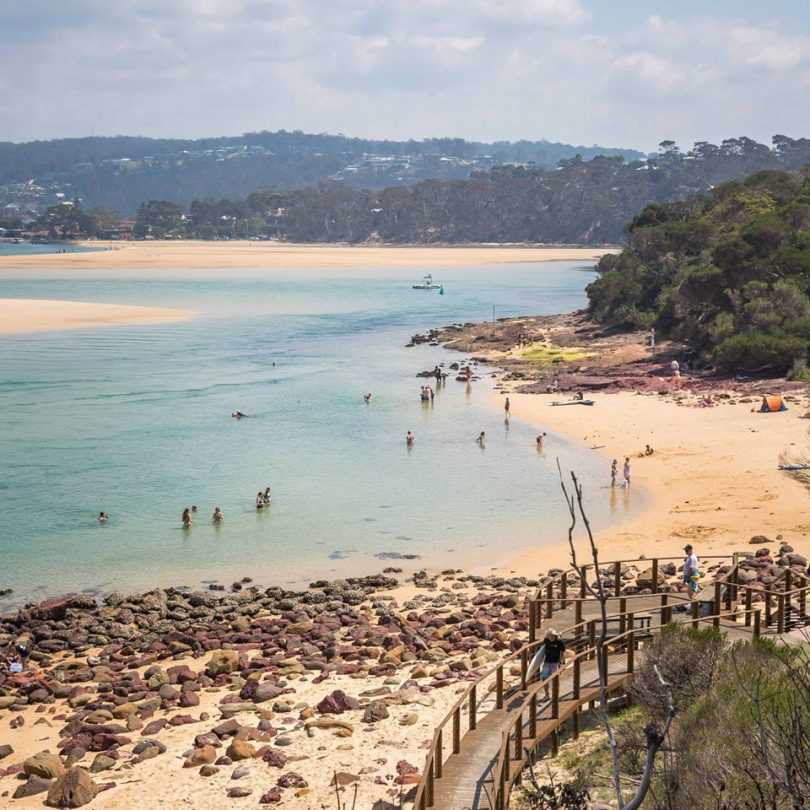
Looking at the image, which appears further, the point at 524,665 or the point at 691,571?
the point at 691,571

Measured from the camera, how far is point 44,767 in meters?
13.9

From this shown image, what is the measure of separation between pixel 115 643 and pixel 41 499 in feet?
39.8

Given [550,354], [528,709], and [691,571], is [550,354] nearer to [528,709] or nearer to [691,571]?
[691,571]

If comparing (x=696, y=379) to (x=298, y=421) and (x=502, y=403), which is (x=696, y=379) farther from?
(x=298, y=421)

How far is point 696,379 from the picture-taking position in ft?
156

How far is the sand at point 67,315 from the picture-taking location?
250ft

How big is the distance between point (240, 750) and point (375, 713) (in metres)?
2.04

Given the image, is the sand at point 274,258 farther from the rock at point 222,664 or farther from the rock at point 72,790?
the rock at point 72,790

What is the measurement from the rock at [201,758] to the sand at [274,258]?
134m

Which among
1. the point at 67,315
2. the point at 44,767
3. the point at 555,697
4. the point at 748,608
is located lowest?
the point at 67,315

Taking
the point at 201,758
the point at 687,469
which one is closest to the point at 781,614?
the point at 201,758

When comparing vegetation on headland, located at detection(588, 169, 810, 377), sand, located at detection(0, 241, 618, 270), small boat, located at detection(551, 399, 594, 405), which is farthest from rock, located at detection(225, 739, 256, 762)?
sand, located at detection(0, 241, 618, 270)

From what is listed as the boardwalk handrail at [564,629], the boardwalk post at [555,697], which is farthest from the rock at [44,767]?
the boardwalk post at [555,697]

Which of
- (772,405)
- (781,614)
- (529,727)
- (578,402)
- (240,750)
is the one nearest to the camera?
(529,727)
